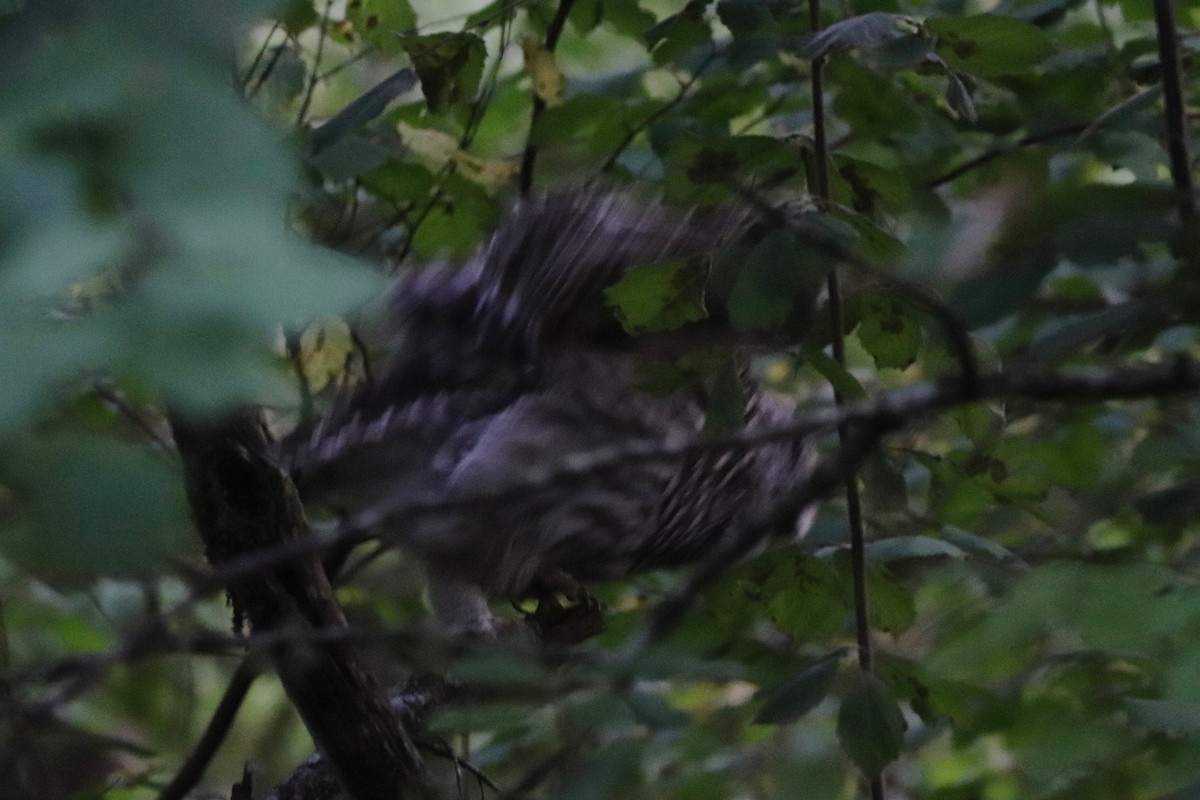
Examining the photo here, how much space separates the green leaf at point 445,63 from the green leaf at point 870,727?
664 mm

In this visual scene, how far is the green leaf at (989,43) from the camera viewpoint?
43.9 inches

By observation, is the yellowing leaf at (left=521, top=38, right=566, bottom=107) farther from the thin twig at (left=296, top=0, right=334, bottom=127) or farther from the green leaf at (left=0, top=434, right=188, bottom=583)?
the green leaf at (left=0, top=434, right=188, bottom=583)

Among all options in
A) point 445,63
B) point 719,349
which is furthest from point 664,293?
point 445,63

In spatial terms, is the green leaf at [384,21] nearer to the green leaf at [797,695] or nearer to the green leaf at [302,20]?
the green leaf at [302,20]

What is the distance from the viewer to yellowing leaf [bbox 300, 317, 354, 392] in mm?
1551

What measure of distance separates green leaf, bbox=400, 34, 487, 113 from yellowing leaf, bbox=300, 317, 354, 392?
28 cm

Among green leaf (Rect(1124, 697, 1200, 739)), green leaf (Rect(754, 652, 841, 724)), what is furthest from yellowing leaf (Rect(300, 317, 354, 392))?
green leaf (Rect(1124, 697, 1200, 739))

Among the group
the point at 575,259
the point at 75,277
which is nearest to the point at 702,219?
the point at 575,259

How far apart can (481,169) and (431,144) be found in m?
0.06

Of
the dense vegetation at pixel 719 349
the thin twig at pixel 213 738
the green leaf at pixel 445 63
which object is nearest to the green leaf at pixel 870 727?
the dense vegetation at pixel 719 349

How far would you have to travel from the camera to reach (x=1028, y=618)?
0.60 metres

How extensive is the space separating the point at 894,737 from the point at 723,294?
0.32m

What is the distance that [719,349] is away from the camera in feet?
3.44

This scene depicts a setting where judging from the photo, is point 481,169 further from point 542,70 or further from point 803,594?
point 803,594
